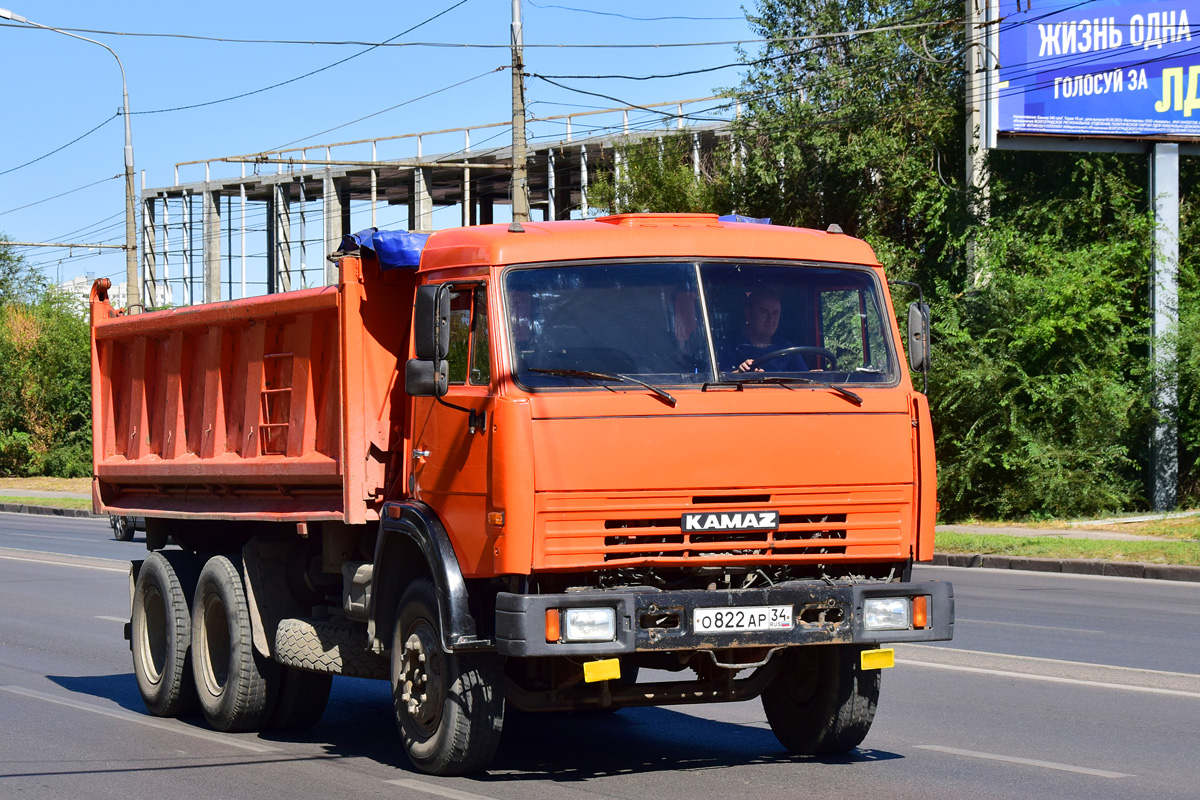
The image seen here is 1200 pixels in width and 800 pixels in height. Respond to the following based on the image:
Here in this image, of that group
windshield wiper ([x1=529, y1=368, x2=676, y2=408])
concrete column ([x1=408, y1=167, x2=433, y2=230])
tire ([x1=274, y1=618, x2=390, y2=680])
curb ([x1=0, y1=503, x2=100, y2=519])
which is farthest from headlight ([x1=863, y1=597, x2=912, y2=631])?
concrete column ([x1=408, y1=167, x2=433, y2=230])

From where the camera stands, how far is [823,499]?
6.89 metres

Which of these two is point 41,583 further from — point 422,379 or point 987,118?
point 987,118

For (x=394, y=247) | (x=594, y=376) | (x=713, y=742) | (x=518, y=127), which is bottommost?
(x=713, y=742)

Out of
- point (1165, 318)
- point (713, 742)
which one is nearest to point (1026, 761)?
point (713, 742)

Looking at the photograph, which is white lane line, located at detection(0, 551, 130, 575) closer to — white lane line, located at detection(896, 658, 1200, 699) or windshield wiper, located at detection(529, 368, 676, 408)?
white lane line, located at detection(896, 658, 1200, 699)

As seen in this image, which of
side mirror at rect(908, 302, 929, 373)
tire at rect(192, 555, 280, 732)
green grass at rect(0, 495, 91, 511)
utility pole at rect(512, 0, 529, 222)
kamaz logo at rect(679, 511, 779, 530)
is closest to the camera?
kamaz logo at rect(679, 511, 779, 530)

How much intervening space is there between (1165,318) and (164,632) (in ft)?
62.5

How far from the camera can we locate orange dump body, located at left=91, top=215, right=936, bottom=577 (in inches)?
260

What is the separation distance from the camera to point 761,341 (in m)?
7.12

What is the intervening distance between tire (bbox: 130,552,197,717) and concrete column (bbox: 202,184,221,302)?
54.5m

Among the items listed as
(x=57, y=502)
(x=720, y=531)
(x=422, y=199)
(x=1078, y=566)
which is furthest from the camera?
(x=422, y=199)

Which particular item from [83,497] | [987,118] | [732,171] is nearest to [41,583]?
[987,118]

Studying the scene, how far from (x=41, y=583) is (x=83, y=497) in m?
23.6

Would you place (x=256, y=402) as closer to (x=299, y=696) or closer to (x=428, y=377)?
(x=299, y=696)
